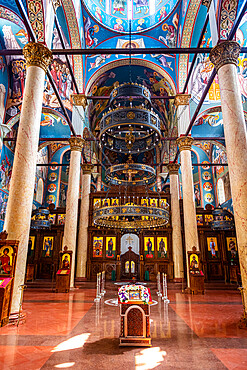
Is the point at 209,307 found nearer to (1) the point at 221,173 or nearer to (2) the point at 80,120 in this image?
(2) the point at 80,120

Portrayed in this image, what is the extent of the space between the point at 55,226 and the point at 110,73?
33.8 ft

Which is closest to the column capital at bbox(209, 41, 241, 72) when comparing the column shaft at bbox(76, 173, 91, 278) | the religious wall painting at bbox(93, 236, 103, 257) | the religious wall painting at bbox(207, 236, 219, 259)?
the column shaft at bbox(76, 173, 91, 278)

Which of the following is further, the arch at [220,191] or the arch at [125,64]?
the arch at [220,191]

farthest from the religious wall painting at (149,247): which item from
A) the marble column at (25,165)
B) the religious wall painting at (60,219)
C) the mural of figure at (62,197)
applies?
the marble column at (25,165)

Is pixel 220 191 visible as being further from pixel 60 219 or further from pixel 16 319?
pixel 16 319

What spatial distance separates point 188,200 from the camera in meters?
10.9

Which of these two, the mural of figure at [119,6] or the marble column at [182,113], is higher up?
the mural of figure at [119,6]

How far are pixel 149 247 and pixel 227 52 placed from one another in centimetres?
1141

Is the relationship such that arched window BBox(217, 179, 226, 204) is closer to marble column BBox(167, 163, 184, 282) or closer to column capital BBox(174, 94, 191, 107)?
marble column BBox(167, 163, 184, 282)

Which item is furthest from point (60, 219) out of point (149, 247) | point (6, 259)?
point (6, 259)

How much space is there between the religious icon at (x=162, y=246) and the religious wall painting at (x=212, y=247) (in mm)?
2826

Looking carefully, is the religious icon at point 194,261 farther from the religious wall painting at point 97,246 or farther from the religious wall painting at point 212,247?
the religious wall painting at point 97,246

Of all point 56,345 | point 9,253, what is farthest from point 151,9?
point 56,345

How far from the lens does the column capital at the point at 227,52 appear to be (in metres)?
6.41
